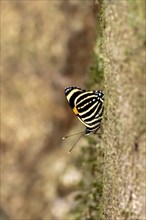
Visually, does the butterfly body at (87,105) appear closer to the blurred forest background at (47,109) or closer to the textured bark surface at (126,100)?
the textured bark surface at (126,100)

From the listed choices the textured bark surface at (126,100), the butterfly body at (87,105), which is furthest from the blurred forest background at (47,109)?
the textured bark surface at (126,100)

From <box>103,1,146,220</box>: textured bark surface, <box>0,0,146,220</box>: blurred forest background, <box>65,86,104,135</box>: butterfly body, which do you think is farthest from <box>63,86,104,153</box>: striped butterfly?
<box>0,0,146,220</box>: blurred forest background

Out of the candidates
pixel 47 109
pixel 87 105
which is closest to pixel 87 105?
pixel 87 105

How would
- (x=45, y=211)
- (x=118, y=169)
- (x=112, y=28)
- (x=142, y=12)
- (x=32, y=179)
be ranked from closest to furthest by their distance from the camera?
(x=142, y=12)
(x=112, y=28)
(x=118, y=169)
(x=45, y=211)
(x=32, y=179)

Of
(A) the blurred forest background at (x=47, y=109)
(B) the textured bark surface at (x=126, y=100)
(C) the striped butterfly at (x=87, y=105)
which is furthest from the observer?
(A) the blurred forest background at (x=47, y=109)

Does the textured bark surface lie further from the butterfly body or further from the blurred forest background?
the blurred forest background

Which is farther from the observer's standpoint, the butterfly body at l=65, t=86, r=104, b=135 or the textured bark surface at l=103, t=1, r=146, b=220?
the butterfly body at l=65, t=86, r=104, b=135

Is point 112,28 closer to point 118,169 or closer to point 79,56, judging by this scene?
point 118,169

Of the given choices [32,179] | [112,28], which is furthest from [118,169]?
[32,179]

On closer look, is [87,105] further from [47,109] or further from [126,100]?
[47,109]
